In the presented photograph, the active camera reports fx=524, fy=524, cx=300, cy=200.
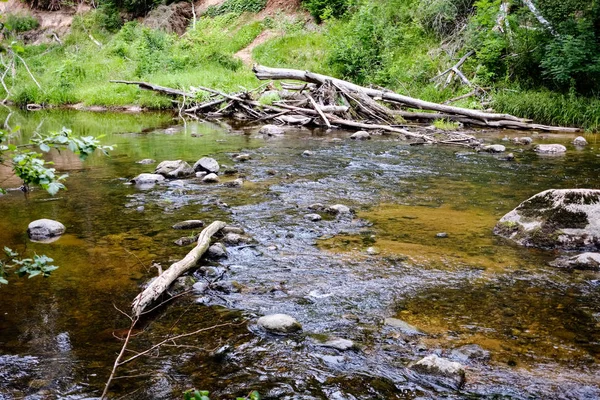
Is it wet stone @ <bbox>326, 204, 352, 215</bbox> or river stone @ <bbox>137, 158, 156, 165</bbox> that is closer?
wet stone @ <bbox>326, 204, 352, 215</bbox>

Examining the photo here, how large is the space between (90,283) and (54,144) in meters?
1.80

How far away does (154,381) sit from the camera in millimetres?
2846

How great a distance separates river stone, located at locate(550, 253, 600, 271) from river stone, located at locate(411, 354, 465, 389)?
2061mm

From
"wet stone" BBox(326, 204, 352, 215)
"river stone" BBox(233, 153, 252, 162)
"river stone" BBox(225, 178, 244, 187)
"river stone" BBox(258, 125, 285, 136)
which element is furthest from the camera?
"river stone" BBox(258, 125, 285, 136)

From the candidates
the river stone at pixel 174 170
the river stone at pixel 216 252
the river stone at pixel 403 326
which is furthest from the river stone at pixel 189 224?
the river stone at pixel 174 170

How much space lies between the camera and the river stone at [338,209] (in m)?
6.21

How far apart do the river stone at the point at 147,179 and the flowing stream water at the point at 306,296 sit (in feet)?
0.73

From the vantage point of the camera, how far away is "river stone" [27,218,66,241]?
5.31 meters

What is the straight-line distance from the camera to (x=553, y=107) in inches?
550

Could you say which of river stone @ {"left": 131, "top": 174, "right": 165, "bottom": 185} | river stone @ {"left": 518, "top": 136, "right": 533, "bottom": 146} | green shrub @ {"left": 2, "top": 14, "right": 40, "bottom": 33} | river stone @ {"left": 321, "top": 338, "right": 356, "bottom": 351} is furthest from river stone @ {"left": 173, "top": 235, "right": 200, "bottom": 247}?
green shrub @ {"left": 2, "top": 14, "right": 40, "bottom": 33}

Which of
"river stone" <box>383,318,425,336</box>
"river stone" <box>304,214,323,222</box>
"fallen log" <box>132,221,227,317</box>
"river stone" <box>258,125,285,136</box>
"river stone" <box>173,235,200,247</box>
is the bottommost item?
"river stone" <box>258,125,285,136</box>

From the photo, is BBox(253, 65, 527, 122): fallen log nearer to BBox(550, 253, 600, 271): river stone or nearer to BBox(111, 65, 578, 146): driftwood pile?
BBox(111, 65, 578, 146): driftwood pile

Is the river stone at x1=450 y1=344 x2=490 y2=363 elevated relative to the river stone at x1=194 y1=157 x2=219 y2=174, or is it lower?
elevated

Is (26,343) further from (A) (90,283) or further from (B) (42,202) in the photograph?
(B) (42,202)
